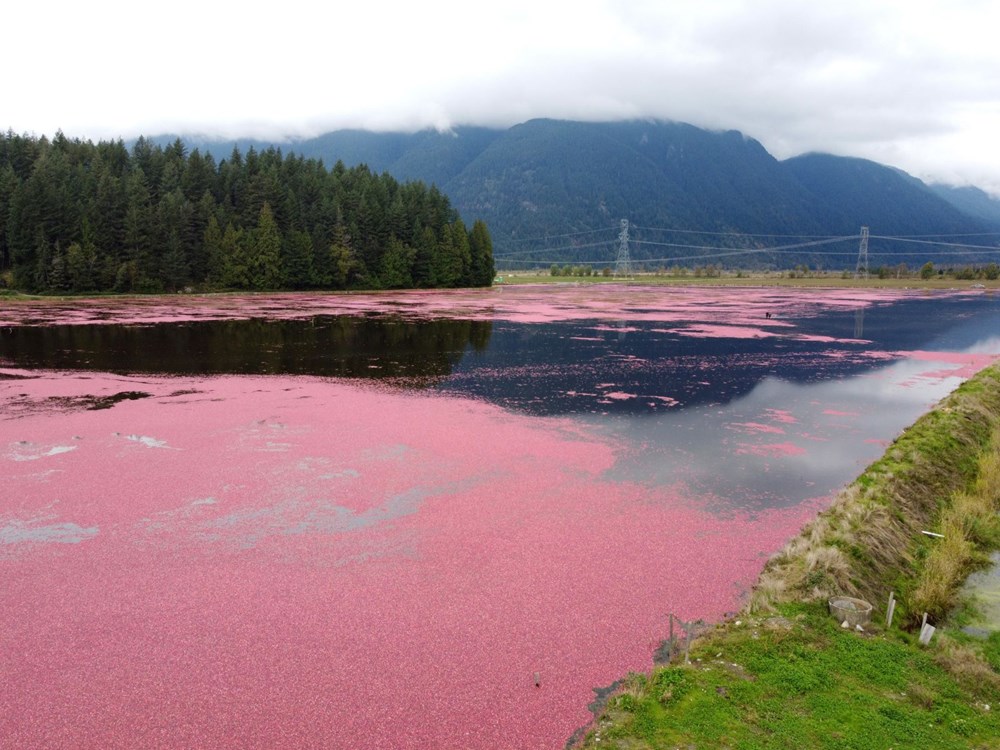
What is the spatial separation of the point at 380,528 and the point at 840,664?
318 inches

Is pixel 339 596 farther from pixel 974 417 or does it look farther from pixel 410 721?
pixel 974 417

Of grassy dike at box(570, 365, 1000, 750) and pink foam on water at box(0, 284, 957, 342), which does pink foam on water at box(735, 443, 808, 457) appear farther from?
pink foam on water at box(0, 284, 957, 342)

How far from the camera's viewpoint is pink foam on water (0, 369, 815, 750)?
7688mm

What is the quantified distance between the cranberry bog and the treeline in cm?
5514

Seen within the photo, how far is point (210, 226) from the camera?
86.6 meters

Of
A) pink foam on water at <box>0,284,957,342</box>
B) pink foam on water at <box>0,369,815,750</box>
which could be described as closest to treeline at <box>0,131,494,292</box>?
pink foam on water at <box>0,284,957,342</box>

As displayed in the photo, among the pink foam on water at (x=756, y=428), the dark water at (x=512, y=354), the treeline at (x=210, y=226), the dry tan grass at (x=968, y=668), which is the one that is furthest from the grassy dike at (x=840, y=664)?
the treeline at (x=210, y=226)

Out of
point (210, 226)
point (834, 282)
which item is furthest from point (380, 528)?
point (834, 282)

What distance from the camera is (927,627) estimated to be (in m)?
9.06

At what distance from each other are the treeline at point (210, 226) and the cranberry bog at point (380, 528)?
55142mm

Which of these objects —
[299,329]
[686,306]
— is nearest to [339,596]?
[299,329]

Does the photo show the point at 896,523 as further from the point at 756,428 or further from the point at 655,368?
the point at 655,368

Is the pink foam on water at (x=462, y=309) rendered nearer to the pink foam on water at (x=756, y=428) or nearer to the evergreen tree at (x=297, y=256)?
the evergreen tree at (x=297, y=256)

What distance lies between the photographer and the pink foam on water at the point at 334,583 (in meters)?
7.69
